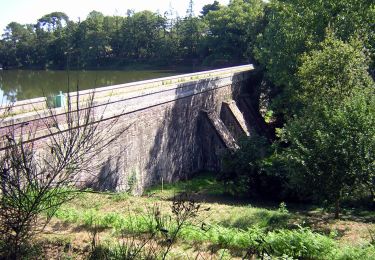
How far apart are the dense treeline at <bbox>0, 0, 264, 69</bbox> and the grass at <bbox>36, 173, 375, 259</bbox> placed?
1370 inches

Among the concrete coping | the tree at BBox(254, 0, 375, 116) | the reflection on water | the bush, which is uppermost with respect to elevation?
the tree at BBox(254, 0, 375, 116)

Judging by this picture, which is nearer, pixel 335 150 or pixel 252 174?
pixel 335 150

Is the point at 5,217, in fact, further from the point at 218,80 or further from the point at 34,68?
the point at 34,68

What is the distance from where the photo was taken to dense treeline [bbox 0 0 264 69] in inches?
1941

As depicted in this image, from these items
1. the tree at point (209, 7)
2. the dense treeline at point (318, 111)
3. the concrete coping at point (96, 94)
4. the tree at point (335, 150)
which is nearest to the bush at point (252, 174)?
the dense treeline at point (318, 111)

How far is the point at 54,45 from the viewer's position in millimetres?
54219

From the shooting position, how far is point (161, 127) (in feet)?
56.0

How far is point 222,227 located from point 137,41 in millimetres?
55099

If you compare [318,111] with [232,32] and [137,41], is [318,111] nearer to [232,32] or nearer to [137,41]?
[232,32]

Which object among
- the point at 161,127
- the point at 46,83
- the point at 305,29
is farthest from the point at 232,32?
the point at 161,127

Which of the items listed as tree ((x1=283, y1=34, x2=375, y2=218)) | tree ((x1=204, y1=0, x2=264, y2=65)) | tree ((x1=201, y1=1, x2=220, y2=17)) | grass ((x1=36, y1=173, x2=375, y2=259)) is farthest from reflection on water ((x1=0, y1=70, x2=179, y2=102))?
tree ((x1=201, y1=1, x2=220, y2=17))

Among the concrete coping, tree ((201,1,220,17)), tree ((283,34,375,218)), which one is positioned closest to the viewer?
the concrete coping

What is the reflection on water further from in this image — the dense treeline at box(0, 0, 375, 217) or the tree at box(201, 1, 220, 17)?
the tree at box(201, 1, 220, 17)

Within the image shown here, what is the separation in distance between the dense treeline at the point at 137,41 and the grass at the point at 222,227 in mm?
34804
